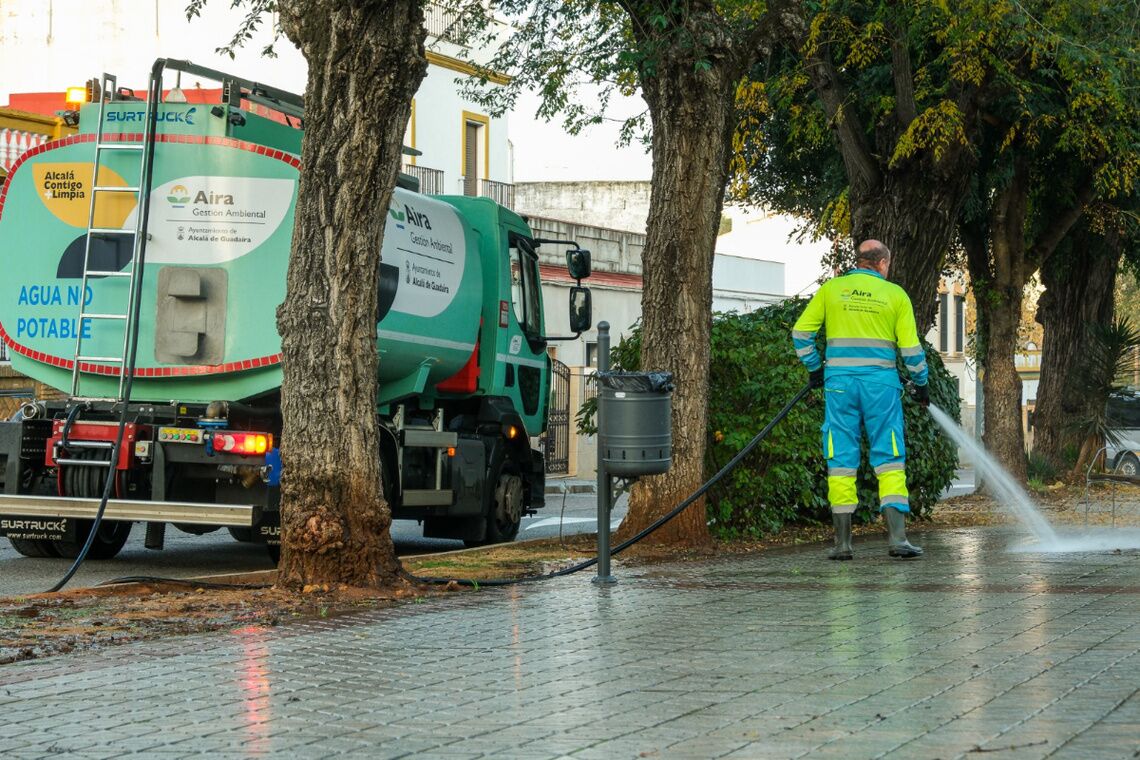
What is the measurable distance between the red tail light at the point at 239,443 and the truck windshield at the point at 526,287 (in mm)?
3922

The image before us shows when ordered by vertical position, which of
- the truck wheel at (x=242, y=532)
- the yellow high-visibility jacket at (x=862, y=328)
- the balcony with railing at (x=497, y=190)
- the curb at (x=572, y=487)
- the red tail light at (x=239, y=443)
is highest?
the balcony with railing at (x=497, y=190)

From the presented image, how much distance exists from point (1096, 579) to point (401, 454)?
19.4 feet

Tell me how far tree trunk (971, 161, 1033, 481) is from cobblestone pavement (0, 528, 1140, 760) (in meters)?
13.8

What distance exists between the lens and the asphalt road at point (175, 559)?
1174cm

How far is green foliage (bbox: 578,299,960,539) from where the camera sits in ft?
41.4

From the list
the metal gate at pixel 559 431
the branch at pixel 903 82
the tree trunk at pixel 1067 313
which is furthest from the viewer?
the metal gate at pixel 559 431

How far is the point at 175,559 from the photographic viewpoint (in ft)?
44.5

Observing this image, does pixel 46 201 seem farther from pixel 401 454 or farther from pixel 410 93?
pixel 410 93

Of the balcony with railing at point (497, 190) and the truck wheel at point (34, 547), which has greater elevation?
the balcony with railing at point (497, 190)

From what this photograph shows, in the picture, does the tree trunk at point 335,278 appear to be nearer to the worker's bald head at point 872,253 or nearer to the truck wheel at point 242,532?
the truck wheel at point 242,532

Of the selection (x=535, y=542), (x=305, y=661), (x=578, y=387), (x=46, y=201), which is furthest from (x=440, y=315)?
(x=578, y=387)

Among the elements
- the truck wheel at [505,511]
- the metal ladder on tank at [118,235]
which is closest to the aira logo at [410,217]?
the metal ladder on tank at [118,235]

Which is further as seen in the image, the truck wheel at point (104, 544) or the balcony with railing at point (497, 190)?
the balcony with railing at point (497, 190)

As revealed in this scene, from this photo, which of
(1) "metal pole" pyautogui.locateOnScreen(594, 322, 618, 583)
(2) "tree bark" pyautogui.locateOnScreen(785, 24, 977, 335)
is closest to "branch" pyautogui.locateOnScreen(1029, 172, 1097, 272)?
(2) "tree bark" pyautogui.locateOnScreen(785, 24, 977, 335)
